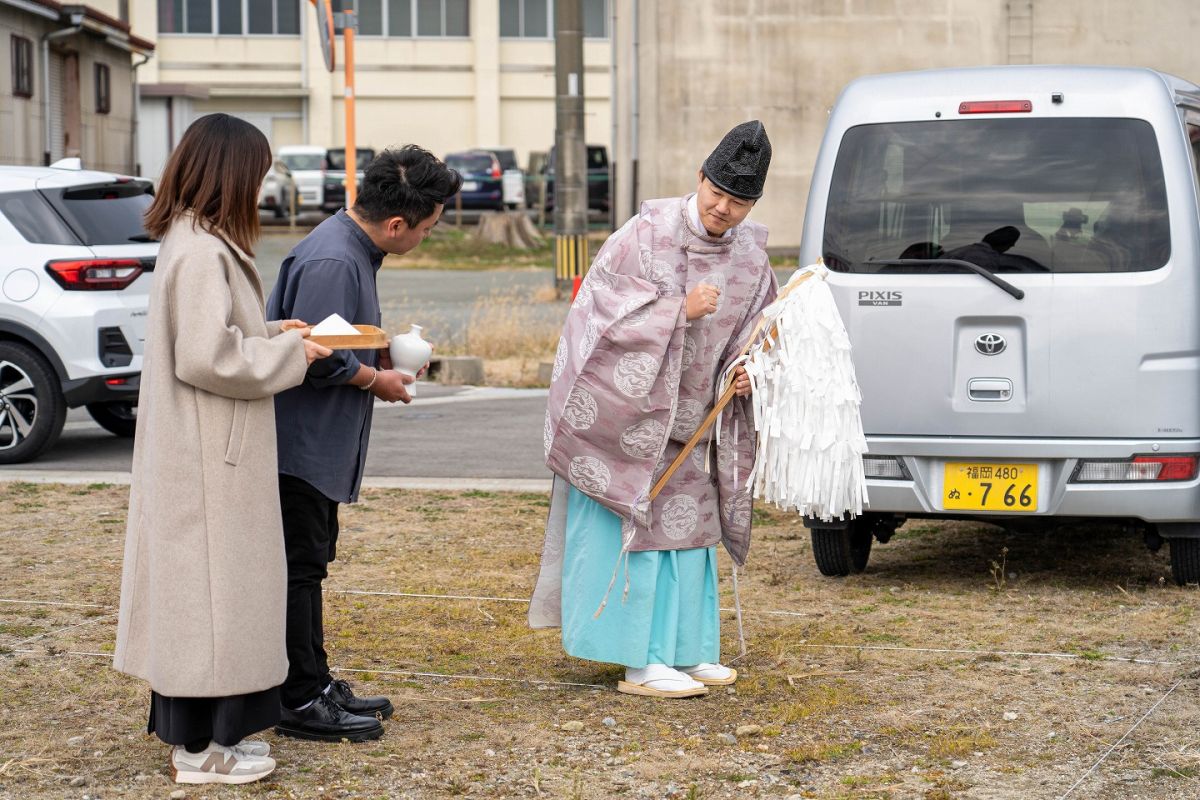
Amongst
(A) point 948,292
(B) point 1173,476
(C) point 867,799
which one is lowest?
(C) point 867,799

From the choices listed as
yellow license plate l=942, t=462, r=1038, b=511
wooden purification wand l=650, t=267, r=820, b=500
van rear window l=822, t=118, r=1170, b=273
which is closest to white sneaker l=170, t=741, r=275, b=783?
wooden purification wand l=650, t=267, r=820, b=500

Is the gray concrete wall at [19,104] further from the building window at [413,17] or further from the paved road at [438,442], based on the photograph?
the building window at [413,17]

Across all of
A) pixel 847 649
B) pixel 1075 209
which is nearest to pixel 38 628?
pixel 847 649

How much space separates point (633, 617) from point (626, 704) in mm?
274

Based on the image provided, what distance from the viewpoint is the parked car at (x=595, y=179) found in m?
38.8

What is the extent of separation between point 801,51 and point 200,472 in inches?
1009

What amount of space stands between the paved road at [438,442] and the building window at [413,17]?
39710mm

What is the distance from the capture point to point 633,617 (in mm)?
5238

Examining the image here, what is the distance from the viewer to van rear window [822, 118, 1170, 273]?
6.38m

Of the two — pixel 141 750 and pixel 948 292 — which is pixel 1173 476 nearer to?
pixel 948 292

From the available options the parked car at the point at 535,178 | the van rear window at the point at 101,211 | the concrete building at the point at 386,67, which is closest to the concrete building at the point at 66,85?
the parked car at the point at 535,178

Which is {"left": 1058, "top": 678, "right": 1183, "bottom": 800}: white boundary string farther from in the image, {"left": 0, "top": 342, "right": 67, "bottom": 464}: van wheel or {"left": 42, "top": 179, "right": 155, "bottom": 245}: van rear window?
{"left": 0, "top": 342, "right": 67, "bottom": 464}: van wheel

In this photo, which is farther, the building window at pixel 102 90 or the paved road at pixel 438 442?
the building window at pixel 102 90

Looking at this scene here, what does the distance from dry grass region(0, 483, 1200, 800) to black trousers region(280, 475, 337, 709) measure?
0.19m
